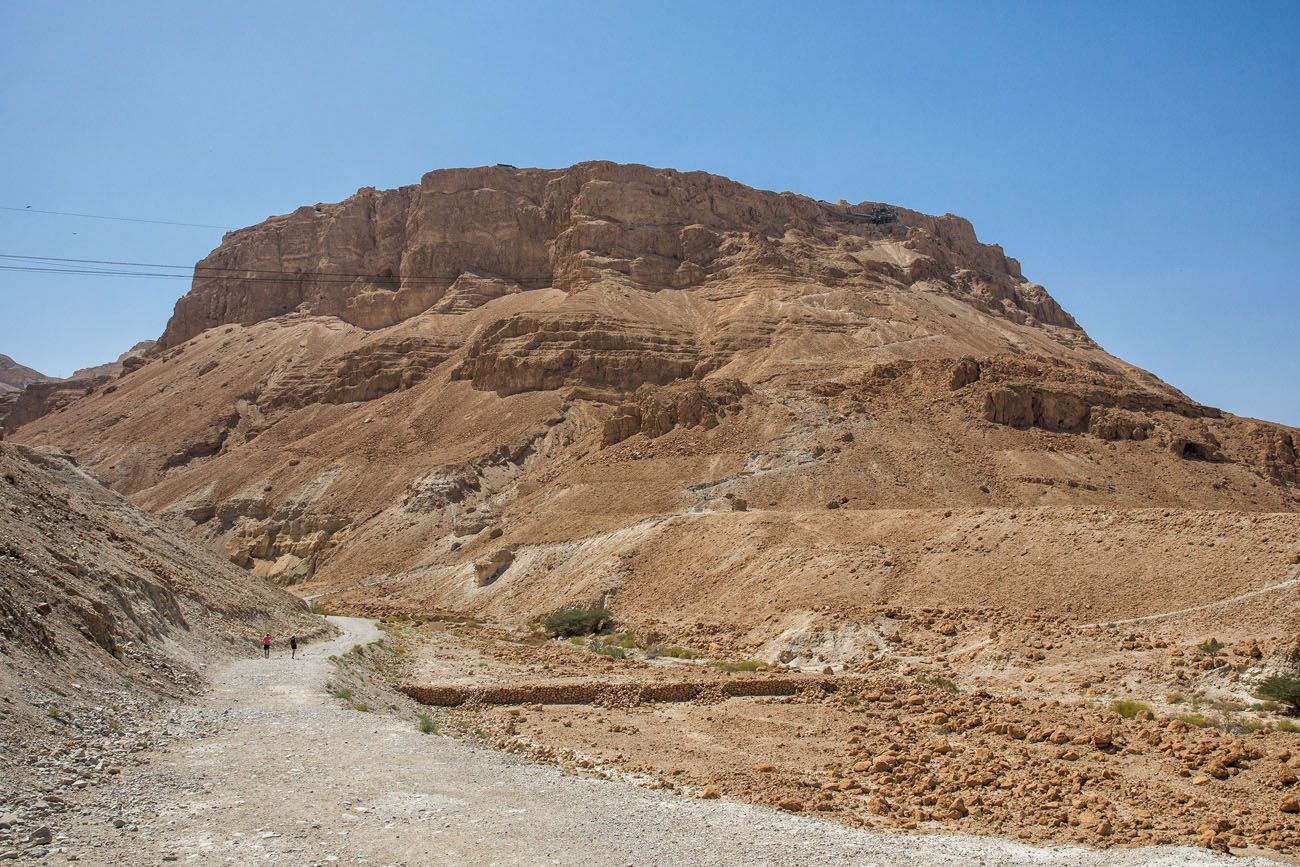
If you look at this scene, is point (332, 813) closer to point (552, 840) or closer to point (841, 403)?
point (552, 840)

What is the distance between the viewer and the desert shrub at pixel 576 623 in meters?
34.9

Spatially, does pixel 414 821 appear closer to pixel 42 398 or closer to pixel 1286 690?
pixel 1286 690

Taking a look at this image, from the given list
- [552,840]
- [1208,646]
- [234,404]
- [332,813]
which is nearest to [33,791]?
[332,813]

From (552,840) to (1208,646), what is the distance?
15803mm

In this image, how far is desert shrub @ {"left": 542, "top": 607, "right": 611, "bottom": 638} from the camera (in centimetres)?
3488

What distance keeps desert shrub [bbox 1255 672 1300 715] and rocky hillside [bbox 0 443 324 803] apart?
18.0 metres

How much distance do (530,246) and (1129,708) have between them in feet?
281

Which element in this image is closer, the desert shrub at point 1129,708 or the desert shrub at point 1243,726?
the desert shrub at point 1243,726

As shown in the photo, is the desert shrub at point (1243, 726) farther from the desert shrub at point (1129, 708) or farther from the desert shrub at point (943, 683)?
the desert shrub at point (943, 683)

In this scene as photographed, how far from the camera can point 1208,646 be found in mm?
19906

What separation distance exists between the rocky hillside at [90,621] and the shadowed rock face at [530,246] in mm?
60422

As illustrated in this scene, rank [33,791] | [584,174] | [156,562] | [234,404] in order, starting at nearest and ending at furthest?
[33,791] < [156,562] < [234,404] < [584,174]

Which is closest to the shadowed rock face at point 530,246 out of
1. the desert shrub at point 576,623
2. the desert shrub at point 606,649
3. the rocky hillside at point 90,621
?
the desert shrub at point 576,623

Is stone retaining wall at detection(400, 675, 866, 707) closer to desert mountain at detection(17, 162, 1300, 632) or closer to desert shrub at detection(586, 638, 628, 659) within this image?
desert mountain at detection(17, 162, 1300, 632)
